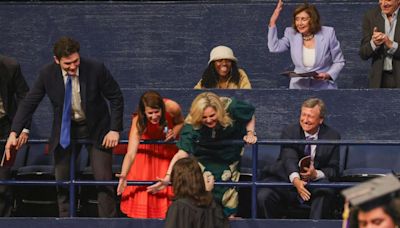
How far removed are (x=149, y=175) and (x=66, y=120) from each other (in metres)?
0.80

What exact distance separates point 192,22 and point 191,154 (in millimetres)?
4220

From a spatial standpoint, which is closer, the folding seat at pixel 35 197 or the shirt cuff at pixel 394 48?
the folding seat at pixel 35 197

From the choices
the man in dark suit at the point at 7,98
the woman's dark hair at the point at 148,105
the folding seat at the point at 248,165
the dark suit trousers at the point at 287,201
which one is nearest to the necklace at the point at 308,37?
the folding seat at the point at 248,165

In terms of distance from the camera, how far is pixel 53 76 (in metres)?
12.6

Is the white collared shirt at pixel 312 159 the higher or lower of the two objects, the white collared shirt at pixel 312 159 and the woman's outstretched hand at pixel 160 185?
the higher

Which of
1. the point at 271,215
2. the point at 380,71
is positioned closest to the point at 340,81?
the point at 380,71

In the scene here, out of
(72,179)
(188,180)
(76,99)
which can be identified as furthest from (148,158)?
(188,180)

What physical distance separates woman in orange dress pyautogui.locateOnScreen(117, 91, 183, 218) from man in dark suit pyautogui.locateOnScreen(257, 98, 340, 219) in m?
0.81

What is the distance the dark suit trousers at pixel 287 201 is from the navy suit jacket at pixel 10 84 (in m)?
2.13

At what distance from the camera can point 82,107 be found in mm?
12664

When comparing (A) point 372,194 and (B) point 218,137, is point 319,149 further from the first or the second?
(A) point 372,194

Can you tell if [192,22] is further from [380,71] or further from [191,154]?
[191,154]

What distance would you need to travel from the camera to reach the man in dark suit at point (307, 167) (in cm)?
1248

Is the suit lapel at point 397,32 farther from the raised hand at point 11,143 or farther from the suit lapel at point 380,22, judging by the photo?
the raised hand at point 11,143
